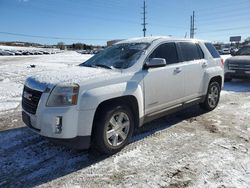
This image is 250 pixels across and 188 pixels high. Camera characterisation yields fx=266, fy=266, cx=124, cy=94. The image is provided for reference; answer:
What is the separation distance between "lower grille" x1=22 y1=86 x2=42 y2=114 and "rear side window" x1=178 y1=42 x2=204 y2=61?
10.2ft

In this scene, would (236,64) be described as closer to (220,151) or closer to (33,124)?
(220,151)

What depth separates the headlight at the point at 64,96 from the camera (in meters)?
3.65

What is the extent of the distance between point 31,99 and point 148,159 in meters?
1.99

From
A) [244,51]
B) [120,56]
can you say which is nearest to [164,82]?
[120,56]

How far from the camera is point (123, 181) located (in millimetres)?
3428

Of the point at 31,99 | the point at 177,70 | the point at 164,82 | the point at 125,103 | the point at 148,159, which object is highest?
the point at 177,70

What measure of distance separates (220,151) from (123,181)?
Result: 5.88ft

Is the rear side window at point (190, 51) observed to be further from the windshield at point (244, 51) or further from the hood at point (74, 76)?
the windshield at point (244, 51)

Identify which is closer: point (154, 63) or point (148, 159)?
point (148, 159)

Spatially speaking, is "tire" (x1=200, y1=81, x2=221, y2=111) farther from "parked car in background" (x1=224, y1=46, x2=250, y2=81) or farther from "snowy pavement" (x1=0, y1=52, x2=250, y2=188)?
"parked car in background" (x1=224, y1=46, x2=250, y2=81)

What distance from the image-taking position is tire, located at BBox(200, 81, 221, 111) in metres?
6.46

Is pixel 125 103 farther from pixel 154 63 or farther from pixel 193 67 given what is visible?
pixel 193 67

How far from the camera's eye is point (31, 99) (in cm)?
400

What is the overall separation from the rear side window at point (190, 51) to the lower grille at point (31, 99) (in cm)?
311
